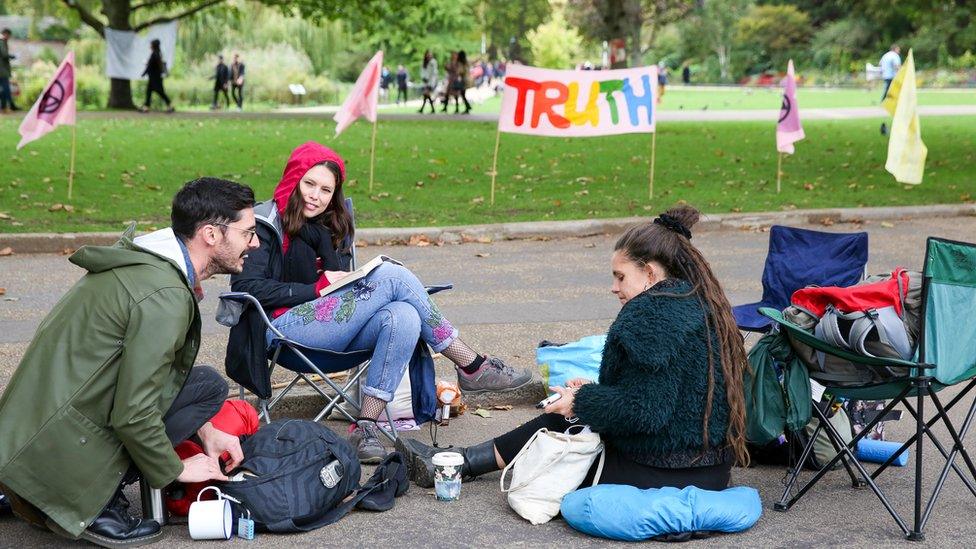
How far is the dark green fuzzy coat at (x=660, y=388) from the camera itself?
3990mm

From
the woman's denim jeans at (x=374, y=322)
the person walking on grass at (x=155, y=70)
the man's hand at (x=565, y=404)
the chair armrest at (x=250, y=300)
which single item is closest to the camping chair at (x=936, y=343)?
the man's hand at (x=565, y=404)

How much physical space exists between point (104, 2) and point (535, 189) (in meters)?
19.0

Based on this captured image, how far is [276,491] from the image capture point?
4090 mm

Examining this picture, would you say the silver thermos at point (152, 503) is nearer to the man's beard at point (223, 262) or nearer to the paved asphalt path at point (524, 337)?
the paved asphalt path at point (524, 337)

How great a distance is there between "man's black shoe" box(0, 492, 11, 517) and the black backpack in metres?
0.80

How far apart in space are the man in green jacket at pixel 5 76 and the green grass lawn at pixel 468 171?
15.2ft

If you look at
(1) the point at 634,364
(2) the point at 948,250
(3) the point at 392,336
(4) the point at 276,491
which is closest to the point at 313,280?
(3) the point at 392,336

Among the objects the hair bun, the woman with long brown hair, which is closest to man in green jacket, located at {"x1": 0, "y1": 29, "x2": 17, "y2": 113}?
the hair bun

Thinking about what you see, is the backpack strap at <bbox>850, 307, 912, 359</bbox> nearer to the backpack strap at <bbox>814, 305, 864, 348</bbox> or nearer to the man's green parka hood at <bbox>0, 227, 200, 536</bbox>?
the backpack strap at <bbox>814, 305, 864, 348</bbox>

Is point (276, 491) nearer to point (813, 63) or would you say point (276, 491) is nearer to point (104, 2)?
point (104, 2)

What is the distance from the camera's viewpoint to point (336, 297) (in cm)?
504

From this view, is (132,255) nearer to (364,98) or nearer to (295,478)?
(295,478)

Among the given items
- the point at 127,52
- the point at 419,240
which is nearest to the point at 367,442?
the point at 419,240

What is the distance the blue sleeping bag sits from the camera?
13.1 feet
